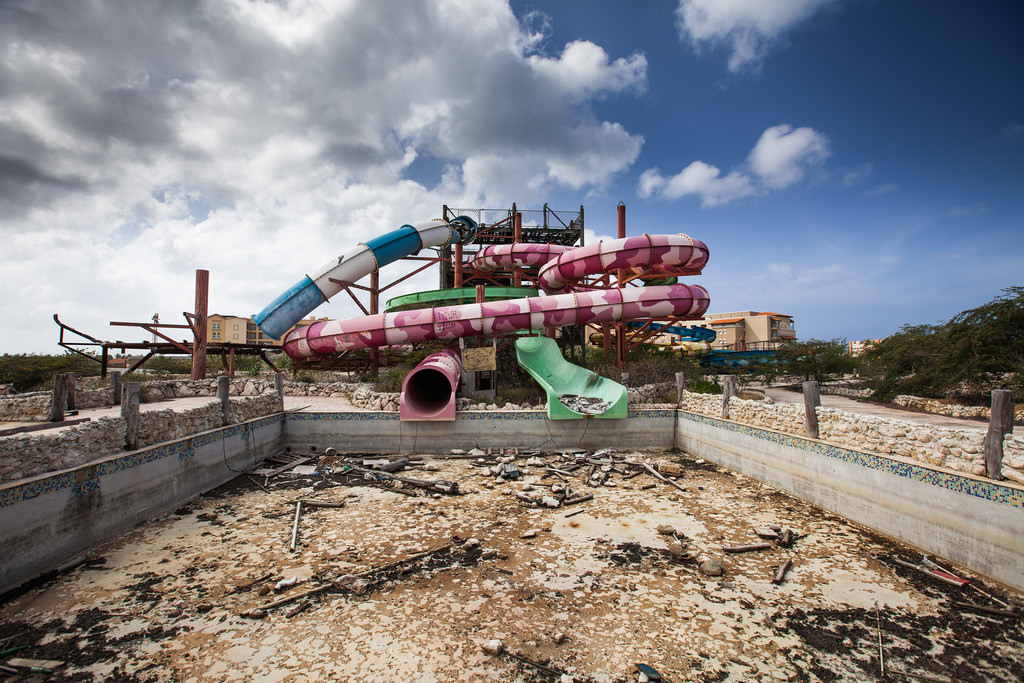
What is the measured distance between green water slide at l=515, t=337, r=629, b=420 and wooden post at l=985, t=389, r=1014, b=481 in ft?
16.9

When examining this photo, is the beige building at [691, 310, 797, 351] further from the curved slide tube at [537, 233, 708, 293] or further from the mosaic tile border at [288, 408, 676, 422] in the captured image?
the mosaic tile border at [288, 408, 676, 422]

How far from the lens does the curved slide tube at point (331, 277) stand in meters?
11.1

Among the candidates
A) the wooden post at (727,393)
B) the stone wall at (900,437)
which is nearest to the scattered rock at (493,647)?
the stone wall at (900,437)

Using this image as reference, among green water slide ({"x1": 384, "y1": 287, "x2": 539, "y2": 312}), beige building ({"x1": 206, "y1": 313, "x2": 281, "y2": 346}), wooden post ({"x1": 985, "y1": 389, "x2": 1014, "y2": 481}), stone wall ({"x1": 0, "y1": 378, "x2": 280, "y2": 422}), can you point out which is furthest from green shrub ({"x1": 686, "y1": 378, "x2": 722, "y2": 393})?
beige building ({"x1": 206, "y1": 313, "x2": 281, "y2": 346})

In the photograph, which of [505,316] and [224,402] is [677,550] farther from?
[224,402]

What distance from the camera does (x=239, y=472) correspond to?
7.22m

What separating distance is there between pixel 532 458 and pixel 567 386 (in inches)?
110

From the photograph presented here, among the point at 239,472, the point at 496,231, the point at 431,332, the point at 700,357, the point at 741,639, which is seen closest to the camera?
the point at 741,639

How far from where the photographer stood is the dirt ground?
2.77m

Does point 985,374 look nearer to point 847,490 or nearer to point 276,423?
point 847,490

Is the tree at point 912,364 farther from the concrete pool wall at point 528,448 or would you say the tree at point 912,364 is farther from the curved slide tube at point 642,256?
the concrete pool wall at point 528,448

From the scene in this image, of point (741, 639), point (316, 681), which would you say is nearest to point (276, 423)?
point (316, 681)

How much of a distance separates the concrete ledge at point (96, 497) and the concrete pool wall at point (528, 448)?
11mm

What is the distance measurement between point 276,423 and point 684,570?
800 cm
